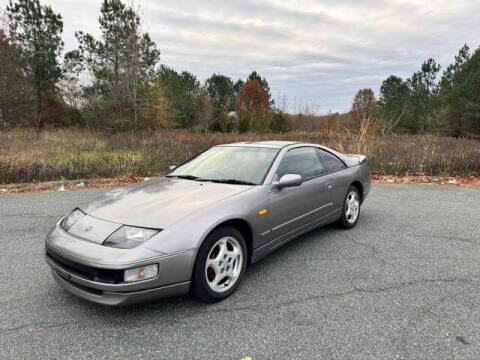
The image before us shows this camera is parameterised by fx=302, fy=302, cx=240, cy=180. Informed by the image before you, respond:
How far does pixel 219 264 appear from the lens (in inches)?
102

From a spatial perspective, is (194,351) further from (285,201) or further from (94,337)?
(285,201)

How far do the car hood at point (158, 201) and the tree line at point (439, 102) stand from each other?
20371 millimetres

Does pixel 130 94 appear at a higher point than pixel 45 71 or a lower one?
lower

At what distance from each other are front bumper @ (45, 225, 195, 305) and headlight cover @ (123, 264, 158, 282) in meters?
0.03

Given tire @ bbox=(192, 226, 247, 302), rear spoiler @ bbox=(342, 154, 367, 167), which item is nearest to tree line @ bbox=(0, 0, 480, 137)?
rear spoiler @ bbox=(342, 154, 367, 167)

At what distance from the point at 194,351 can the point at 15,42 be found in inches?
1109

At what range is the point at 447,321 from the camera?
2.31 metres

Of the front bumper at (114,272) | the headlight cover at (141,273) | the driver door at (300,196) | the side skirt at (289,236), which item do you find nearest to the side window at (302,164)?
the driver door at (300,196)

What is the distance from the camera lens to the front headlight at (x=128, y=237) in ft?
7.25

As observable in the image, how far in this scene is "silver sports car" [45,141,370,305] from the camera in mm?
2166

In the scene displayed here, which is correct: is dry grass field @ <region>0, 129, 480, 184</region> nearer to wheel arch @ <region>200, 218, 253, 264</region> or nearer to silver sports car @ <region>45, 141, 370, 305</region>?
silver sports car @ <region>45, 141, 370, 305</region>

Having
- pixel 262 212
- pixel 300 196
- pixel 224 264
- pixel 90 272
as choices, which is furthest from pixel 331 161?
pixel 90 272

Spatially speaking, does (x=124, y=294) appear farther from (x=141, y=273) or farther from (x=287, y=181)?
(x=287, y=181)

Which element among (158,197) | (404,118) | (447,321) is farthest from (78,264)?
(404,118)
